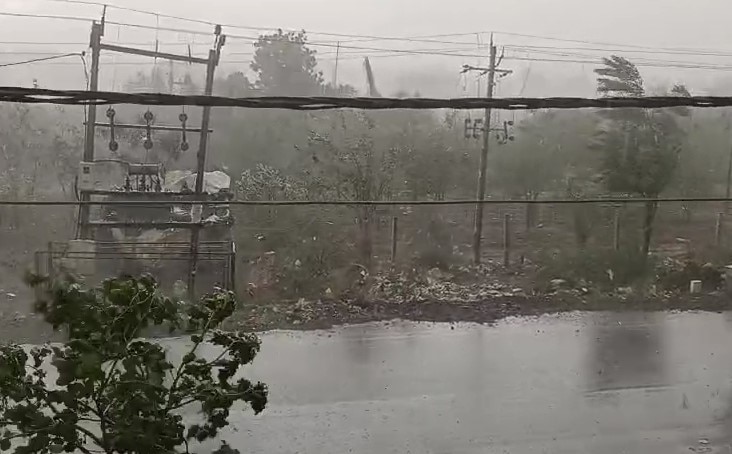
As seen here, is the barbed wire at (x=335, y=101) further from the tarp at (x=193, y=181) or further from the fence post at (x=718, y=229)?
the fence post at (x=718, y=229)

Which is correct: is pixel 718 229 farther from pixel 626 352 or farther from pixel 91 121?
pixel 91 121

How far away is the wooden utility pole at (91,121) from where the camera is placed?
46.4 inches

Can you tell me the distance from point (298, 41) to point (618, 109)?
54 centimetres

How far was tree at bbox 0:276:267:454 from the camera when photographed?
1037 mm

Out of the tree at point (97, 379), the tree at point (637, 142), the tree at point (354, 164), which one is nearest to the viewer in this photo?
the tree at point (97, 379)

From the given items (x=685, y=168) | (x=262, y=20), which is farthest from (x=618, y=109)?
(x=262, y=20)

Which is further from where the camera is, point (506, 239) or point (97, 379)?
point (506, 239)

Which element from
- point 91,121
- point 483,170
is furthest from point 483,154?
point 91,121

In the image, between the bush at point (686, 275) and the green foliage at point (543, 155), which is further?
the bush at point (686, 275)

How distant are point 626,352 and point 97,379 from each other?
2.94ft

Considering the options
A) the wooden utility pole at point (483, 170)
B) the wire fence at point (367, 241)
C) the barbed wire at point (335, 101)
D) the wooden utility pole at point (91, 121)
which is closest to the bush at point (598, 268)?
the wire fence at point (367, 241)

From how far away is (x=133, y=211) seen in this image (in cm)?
122

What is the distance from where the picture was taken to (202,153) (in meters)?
1.25

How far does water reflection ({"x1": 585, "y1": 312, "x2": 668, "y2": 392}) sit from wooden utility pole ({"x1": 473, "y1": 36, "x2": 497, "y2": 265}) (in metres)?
0.27
